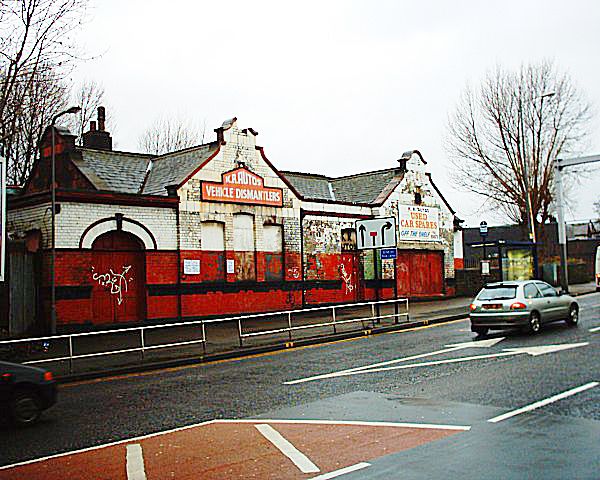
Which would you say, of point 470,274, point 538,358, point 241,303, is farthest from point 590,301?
point 538,358

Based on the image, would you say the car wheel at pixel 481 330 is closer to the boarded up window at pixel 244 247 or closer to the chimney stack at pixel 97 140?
the boarded up window at pixel 244 247

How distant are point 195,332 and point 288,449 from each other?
46.0 feet

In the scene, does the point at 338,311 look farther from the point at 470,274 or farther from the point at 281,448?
the point at 281,448

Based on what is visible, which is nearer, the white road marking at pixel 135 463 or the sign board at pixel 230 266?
the white road marking at pixel 135 463

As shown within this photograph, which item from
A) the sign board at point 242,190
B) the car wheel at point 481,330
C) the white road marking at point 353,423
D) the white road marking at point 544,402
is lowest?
the white road marking at point 353,423

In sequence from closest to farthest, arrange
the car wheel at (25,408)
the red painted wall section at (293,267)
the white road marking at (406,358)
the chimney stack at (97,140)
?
the car wheel at (25,408), the white road marking at (406,358), the red painted wall section at (293,267), the chimney stack at (97,140)

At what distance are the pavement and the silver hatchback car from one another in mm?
3501

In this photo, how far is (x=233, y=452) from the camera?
7477mm

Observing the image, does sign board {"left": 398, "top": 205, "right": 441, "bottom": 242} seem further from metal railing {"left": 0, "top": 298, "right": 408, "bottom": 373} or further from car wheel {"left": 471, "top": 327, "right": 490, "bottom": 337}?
car wheel {"left": 471, "top": 327, "right": 490, "bottom": 337}

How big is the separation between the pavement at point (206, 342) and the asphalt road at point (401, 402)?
794 mm

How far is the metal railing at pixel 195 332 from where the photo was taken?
15.2m

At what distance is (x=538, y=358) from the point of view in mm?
13602

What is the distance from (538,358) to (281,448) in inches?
306

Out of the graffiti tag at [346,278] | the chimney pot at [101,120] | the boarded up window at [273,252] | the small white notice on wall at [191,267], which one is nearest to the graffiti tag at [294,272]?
the boarded up window at [273,252]
